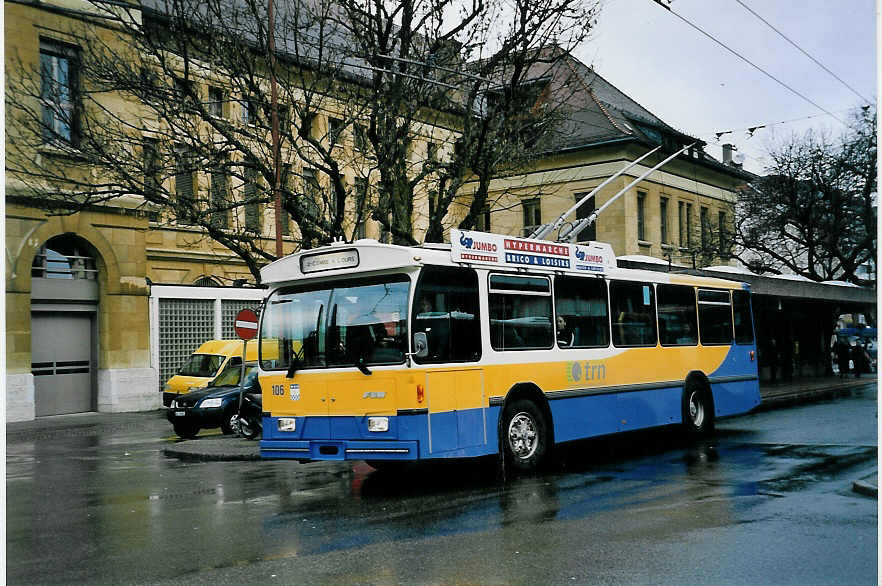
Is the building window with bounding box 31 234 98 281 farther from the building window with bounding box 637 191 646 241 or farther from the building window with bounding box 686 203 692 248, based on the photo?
the building window with bounding box 686 203 692 248

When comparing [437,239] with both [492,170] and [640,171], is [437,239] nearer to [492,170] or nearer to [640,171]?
[492,170]

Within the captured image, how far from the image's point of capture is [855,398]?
26719mm

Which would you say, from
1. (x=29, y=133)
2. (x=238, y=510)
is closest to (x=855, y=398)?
(x=238, y=510)

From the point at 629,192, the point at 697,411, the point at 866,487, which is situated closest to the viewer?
the point at 866,487

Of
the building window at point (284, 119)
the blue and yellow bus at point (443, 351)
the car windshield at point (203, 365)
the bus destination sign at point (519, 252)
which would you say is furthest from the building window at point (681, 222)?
the bus destination sign at point (519, 252)

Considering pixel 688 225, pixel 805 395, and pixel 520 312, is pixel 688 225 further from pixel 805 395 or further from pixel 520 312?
pixel 520 312

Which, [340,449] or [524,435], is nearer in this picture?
[340,449]

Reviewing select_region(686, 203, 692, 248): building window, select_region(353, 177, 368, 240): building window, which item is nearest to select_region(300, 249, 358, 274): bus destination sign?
select_region(353, 177, 368, 240): building window

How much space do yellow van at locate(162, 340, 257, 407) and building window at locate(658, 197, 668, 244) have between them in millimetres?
26803

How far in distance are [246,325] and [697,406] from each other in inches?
324

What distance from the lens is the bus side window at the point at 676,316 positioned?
16.1m

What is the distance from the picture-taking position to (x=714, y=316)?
17.9 metres

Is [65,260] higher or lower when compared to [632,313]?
higher

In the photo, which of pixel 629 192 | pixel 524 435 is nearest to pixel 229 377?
pixel 524 435
